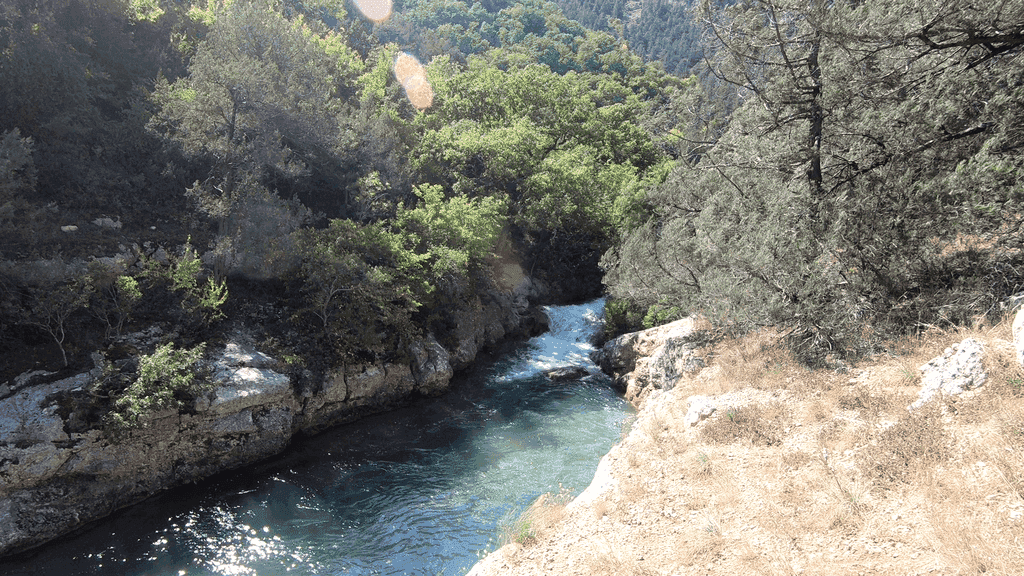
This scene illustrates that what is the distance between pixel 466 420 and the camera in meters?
17.8

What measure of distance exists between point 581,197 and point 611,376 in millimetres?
12930

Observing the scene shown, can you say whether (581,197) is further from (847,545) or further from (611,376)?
(847,545)

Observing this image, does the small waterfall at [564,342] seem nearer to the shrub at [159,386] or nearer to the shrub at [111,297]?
the shrub at [159,386]

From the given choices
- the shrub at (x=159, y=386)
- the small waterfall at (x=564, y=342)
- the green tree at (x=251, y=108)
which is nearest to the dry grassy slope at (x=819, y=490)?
the shrub at (x=159, y=386)

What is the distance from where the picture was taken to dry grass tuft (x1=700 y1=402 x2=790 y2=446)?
905 centimetres

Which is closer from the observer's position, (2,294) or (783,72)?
(783,72)

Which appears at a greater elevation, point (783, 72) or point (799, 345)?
point (783, 72)

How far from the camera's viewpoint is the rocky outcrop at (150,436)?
11.0m

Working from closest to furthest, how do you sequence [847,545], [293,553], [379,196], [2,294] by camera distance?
[847,545]
[293,553]
[2,294]
[379,196]

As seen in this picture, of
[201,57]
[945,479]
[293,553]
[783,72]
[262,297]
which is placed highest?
[201,57]

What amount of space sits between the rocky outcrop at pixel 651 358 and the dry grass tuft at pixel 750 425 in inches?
159

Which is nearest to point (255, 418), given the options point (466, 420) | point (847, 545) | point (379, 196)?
point (466, 420)

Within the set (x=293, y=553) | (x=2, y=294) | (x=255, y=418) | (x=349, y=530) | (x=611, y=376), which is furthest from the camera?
(x=611, y=376)

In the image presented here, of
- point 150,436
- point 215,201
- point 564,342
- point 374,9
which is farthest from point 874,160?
point 374,9
